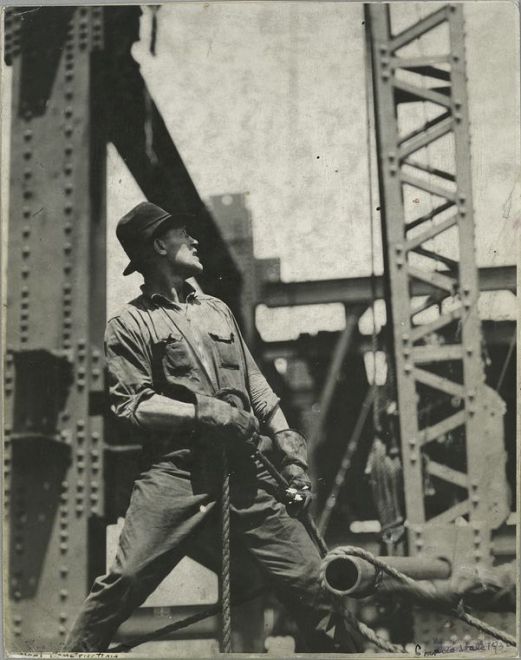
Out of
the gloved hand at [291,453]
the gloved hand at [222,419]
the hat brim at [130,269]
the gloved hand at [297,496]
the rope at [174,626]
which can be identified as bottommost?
the rope at [174,626]

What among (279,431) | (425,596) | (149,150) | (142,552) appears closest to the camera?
(142,552)

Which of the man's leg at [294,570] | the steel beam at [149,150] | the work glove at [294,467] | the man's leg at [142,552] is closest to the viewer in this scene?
the man's leg at [142,552]

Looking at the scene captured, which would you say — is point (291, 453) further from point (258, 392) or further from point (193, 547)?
point (193, 547)

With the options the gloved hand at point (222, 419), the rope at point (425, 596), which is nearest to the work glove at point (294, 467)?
the gloved hand at point (222, 419)

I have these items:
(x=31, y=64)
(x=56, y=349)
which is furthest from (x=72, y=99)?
(x=56, y=349)

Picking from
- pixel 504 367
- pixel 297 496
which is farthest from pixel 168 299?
pixel 504 367

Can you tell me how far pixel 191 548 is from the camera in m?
7.16

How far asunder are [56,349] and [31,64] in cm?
217

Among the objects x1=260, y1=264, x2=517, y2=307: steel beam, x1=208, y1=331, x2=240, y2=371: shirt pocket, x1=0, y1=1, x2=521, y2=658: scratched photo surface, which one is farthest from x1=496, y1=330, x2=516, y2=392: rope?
x1=208, y1=331, x2=240, y2=371: shirt pocket

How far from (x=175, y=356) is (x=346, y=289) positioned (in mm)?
1368

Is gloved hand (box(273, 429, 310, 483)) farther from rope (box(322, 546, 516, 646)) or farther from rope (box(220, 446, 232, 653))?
rope (box(322, 546, 516, 646))

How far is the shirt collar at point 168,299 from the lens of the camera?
24.4 feet

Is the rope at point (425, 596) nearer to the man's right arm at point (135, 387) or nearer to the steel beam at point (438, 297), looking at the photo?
the steel beam at point (438, 297)

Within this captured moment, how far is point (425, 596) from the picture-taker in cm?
721
